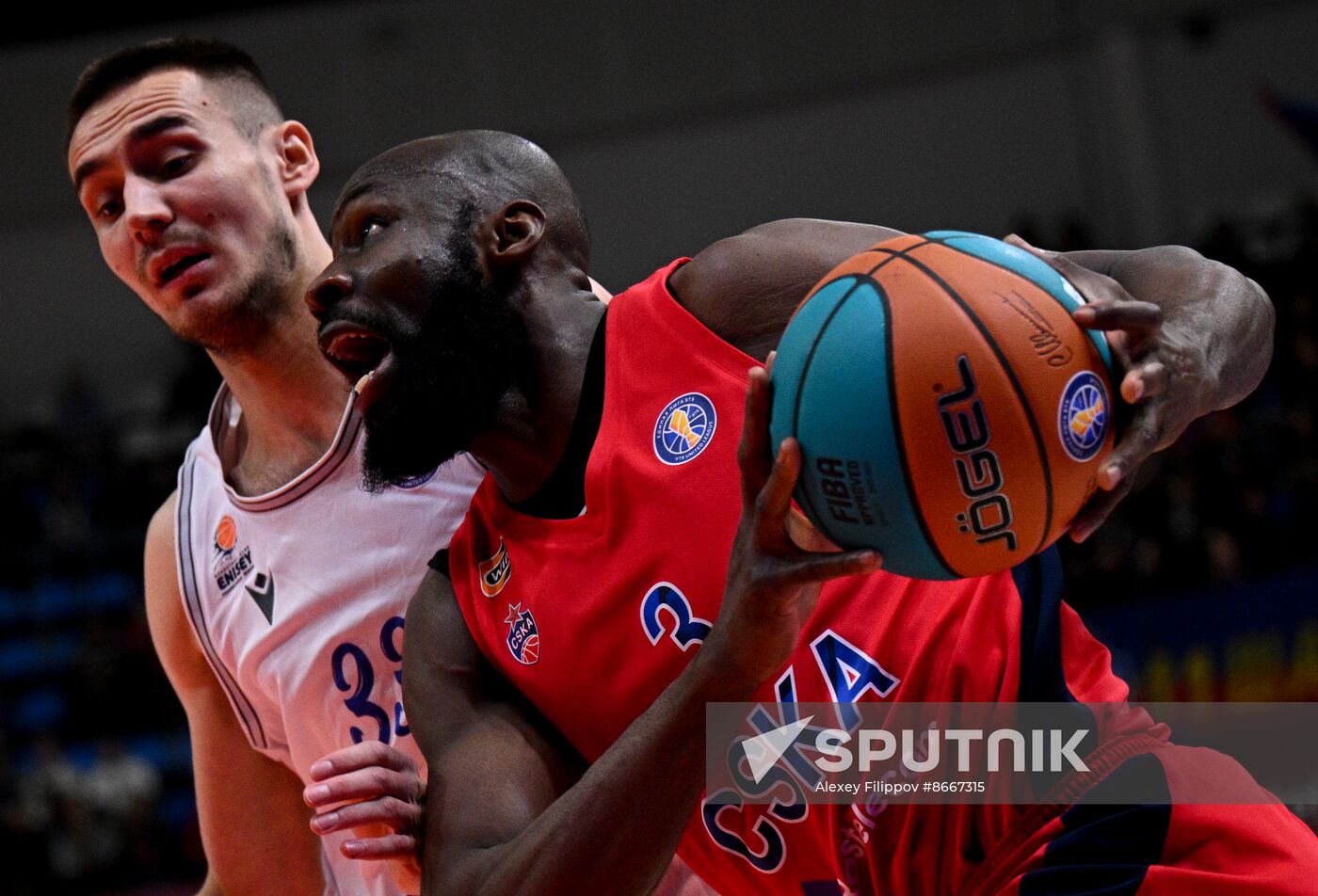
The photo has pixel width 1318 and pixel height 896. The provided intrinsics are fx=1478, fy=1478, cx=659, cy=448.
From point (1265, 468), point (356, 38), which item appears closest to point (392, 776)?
point (1265, 468)

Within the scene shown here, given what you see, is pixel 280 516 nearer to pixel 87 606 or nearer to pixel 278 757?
pixel 278 757

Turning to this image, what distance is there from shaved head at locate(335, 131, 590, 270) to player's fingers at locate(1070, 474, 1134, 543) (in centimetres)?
137

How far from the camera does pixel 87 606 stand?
40.2ft

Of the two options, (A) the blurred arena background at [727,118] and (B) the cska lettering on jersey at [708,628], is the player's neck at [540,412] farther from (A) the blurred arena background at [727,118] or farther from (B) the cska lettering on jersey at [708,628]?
(A) the blurred arena background at [727,118]

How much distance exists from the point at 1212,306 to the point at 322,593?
7.18 feet

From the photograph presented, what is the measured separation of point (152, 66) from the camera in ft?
12.4

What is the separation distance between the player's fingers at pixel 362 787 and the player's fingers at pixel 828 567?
1100 mm

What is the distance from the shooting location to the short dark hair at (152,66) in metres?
3.78

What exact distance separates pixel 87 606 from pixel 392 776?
34.2 feet

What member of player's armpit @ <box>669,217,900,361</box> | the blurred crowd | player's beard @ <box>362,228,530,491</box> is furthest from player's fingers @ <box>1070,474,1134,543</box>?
the blurred crowd

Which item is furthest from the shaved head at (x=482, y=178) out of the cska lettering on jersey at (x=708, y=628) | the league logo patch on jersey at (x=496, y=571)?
the league logo patch on jersey at (x=496, y=571)

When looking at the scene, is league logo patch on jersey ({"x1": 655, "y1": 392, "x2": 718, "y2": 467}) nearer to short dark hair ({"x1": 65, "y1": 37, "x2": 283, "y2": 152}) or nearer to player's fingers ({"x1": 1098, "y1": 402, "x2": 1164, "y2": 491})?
player's fingers ({"x1": 1098, "y1": 402, "x2": 1164, "y2": 491})

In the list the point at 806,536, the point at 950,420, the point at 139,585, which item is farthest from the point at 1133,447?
the point at 139,585

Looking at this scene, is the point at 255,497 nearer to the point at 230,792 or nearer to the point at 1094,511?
the point at 230,792
